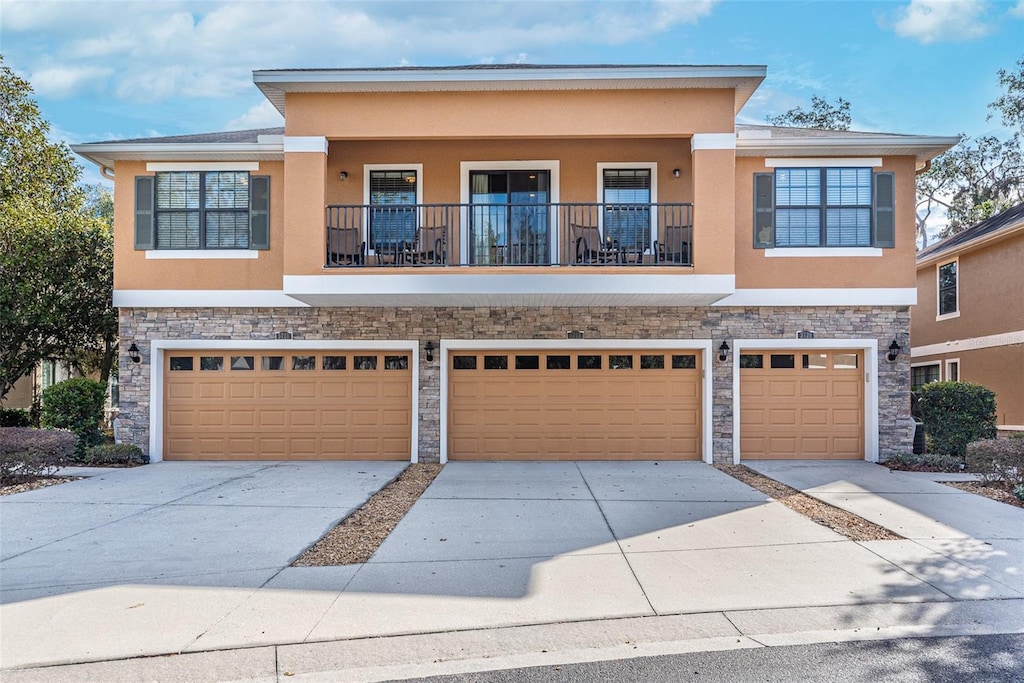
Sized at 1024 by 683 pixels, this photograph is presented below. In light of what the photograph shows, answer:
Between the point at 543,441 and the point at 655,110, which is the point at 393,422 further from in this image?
the point at 655,110

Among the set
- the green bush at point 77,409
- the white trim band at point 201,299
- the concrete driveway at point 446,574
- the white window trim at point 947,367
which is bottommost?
the concrete driveway at point 446,574

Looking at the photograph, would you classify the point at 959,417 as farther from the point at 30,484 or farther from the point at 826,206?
the point at 30,484

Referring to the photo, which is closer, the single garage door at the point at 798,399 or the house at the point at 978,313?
the single garage door at the point at 798,399

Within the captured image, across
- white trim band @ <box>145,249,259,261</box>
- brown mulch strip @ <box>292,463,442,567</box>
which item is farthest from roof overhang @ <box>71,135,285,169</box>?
brown mulch strip @ <box>292,463,442,567</box>

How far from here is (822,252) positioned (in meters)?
→ 11.3

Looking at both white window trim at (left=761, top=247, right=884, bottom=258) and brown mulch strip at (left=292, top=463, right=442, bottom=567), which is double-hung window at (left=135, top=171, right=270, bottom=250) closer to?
brown mulch strip at (left=292, top=463, right=442, bottom=567)

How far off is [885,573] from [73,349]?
15.0 meters

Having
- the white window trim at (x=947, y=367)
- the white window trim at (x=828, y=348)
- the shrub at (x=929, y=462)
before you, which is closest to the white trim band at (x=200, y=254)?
the white window trim at (x=828, y=348)

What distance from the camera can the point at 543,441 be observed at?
1158cm

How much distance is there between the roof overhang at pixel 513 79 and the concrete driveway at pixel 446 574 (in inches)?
250

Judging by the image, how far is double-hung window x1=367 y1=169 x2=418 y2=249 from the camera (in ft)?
37.8

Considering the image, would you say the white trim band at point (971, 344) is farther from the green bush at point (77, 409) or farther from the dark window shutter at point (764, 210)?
the green bush at point (77, 409)

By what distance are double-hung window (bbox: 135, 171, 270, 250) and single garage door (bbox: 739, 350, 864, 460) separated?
30.3 ft

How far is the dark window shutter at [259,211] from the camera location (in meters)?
11.4
